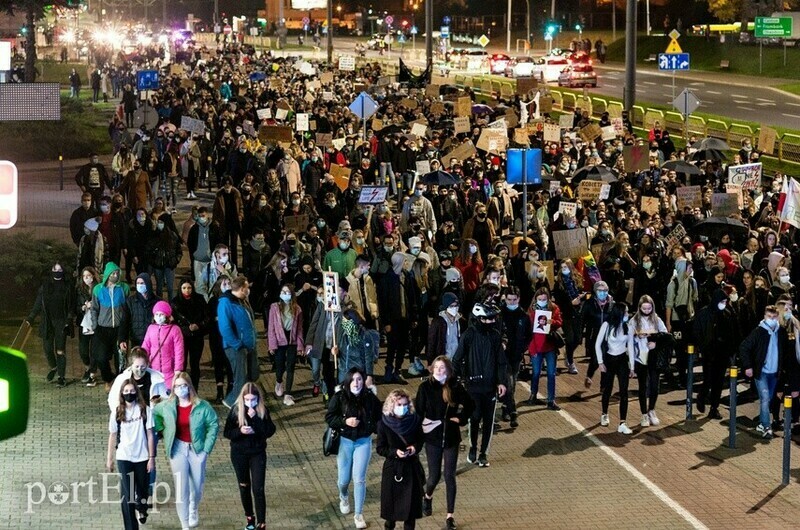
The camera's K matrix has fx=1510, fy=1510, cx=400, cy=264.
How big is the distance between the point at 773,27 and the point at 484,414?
66765 millimetres

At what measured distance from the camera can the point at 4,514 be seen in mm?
12555

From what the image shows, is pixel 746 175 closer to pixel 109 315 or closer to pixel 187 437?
pixel 109 315

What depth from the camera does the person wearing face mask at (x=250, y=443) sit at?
11812 mm

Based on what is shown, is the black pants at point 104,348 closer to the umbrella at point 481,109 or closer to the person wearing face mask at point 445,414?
the person wearing face mask at point 445,414

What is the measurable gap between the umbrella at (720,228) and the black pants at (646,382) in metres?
7.11

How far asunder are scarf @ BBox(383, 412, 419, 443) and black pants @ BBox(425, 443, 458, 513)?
3.11ft

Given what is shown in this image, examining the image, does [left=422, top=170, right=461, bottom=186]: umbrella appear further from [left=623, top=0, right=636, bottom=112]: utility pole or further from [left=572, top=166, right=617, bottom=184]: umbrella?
[left=623, top=0, right=636, bottom=112]: utility pole

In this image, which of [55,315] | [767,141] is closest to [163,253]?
[55,315]

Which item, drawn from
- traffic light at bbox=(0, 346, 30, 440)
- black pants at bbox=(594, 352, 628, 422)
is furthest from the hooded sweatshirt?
traffic light at bbox=(0, 346, 30, 440)

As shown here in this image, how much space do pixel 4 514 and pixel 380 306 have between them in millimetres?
6455

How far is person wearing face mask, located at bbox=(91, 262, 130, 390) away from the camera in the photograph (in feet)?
53.6

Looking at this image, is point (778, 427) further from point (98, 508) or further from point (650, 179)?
point (650, 179)

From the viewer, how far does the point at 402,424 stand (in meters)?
11.7

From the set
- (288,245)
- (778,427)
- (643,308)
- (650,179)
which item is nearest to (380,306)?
(288,245)
